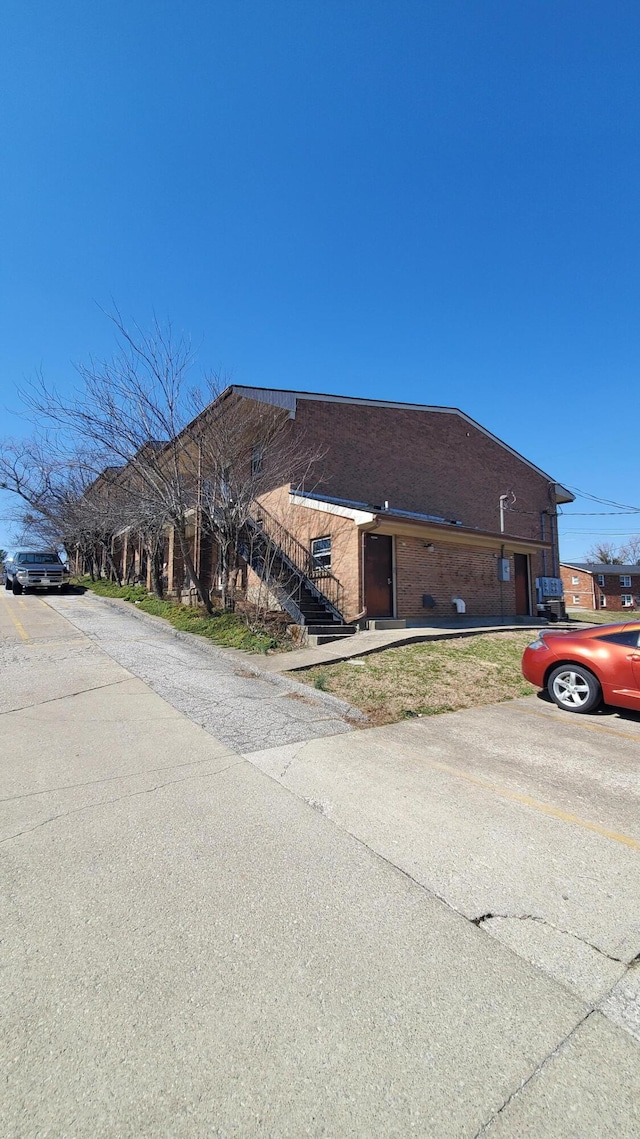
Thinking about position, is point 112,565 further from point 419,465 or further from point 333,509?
point 333,509

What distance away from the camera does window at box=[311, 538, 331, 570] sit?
556 inches

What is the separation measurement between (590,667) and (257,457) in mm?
11395

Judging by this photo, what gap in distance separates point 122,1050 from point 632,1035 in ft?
6.09

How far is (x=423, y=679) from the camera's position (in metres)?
8.13

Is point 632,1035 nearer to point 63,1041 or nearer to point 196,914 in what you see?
point 196,914

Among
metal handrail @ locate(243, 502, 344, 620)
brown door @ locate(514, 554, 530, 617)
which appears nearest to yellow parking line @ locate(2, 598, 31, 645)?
metal handrail @ locate(243, 502, 344, 620)

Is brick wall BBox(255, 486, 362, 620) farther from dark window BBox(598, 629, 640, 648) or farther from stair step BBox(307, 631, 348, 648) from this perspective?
dark window BBox(598, 629, 640, 648)

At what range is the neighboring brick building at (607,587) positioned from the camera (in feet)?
143

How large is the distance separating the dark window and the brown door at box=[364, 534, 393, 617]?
6.92 meters

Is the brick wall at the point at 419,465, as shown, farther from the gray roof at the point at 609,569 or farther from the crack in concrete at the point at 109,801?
the gray roof at the point at 609,569

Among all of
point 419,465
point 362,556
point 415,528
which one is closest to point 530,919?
point 362,556

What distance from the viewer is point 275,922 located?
249cm

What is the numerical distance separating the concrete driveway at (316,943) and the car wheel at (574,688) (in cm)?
171

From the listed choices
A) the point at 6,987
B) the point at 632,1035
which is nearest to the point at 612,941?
the point at 632,1035
